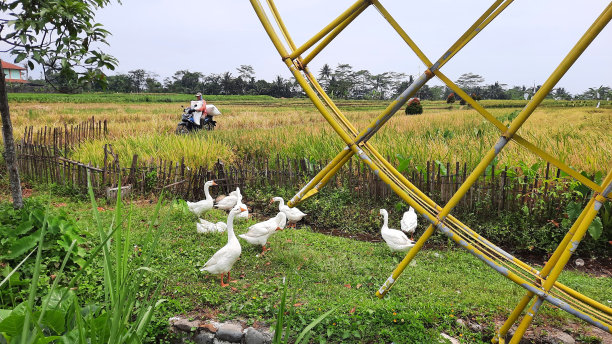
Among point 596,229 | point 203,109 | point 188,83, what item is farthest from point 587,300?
point 188,83

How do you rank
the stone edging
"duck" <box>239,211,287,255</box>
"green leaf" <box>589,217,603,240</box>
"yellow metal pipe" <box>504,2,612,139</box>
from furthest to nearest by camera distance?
"green leaf" <box>589,217,603,240</box> → "duck" <box>239,211,287,255</box> → the stone edging → "yellow metal pipe" <box>504,2,612,139</box>

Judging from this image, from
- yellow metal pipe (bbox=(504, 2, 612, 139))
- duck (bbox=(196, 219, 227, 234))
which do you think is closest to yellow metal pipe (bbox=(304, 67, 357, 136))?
yellow metal pipe (bbox=(504, 2, 612, 139))

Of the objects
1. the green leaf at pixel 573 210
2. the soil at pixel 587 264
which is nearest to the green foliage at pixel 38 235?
the soil at pixel 587 264

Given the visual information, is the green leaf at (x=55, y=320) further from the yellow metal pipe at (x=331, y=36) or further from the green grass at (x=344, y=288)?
the yellow metal pipe at (x=331, y=36)

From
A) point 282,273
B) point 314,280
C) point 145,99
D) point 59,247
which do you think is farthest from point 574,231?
point 145,99

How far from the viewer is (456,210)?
5316 millimetres

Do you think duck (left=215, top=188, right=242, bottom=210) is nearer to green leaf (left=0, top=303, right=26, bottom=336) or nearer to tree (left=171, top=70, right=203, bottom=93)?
green leaf (left=0, top=303, right=26, bottom=336)

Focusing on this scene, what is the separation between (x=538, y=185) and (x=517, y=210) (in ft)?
1.38

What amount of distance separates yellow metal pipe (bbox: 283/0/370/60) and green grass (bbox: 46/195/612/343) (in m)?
1.32

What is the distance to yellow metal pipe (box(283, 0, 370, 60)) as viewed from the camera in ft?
6.50

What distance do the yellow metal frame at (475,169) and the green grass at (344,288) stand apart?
82 centimetres

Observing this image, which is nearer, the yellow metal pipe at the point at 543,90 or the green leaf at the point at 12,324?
the yellow metal pipe at the point at 543,90

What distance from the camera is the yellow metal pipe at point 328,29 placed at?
6.50 ft

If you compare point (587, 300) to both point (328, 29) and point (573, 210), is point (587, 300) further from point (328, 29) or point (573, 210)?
point (573, 210)
